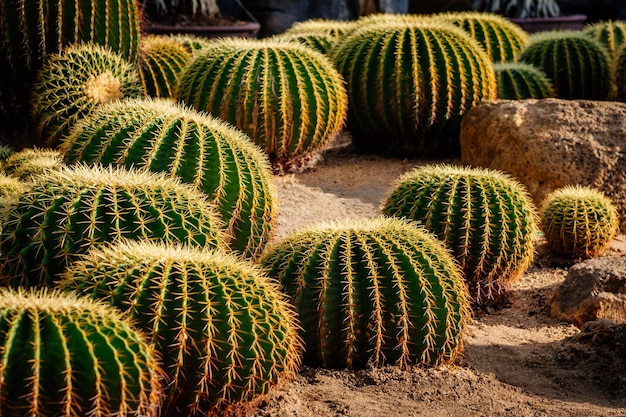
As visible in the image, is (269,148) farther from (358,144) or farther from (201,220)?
(201,220)

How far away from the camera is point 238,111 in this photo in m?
6.13

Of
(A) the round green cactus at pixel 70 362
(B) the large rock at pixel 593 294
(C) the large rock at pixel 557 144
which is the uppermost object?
(A) the round green cactus at pixel 70 362

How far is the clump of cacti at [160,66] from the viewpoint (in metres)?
6.70

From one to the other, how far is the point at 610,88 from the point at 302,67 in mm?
2873

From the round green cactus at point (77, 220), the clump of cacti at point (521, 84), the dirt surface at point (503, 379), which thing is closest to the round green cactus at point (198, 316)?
the dirt surface at point (503, 379)

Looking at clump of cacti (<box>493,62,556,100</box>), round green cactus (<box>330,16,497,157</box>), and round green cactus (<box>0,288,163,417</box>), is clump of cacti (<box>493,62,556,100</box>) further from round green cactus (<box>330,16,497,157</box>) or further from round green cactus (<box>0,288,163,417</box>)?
round green cactus (<box>0,288,163,417</box>)

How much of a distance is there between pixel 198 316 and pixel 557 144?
145 inches

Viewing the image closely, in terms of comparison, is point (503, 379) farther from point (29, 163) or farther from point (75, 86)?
point (75, 86)

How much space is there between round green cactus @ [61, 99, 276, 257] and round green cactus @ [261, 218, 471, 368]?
0.64 m

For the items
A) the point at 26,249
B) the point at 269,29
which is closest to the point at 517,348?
the point at 26,249

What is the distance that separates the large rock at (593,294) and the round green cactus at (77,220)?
1.93 meters

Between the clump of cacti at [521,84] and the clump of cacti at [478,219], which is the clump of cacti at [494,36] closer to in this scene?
the clump of cacti at [521,84]

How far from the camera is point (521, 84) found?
7379 millimetres

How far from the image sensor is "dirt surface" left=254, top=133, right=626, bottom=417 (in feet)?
11.0
